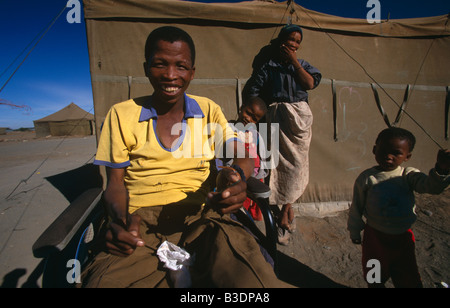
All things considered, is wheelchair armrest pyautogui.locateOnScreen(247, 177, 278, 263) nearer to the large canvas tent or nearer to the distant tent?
the large canvas tent

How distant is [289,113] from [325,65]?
1.28m

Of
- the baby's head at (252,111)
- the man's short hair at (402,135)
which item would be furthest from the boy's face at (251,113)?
the man's short hair at (402,135)

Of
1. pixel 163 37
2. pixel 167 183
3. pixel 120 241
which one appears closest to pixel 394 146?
pixel 167 183

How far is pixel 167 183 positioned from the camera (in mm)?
1244

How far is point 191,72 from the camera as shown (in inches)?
51.8

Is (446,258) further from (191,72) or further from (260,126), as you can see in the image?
(191,72)

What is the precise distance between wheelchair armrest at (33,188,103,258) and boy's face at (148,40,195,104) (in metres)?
0.73

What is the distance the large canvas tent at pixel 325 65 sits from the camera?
2.43 metres

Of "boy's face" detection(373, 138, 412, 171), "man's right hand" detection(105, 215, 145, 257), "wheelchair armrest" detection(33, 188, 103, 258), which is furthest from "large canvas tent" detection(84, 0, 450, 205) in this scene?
"man's right hand" detection(105, 215, 145, 257)

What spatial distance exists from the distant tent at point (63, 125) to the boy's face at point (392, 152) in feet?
66.6

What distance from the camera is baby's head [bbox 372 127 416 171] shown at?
133 cm

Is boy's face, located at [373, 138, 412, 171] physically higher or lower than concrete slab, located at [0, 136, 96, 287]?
higher

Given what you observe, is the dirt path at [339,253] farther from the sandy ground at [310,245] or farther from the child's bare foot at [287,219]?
the child's bare foot at [287,219]

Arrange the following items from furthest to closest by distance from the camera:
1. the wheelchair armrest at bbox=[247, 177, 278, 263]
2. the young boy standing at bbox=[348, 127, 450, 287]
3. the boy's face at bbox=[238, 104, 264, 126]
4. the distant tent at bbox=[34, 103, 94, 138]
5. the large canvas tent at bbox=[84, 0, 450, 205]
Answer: the distant tent at bbox=[34, 103, 94, 138], the large canvas tent at bbox=[84, 0, 450, 205], the boy's face at bbox=[238, 104, 264, 126], the young boy standing at bbox=[348, 127, 450, 287], the wheelchair armrest at bbox=[247, 177, 278, 263]
